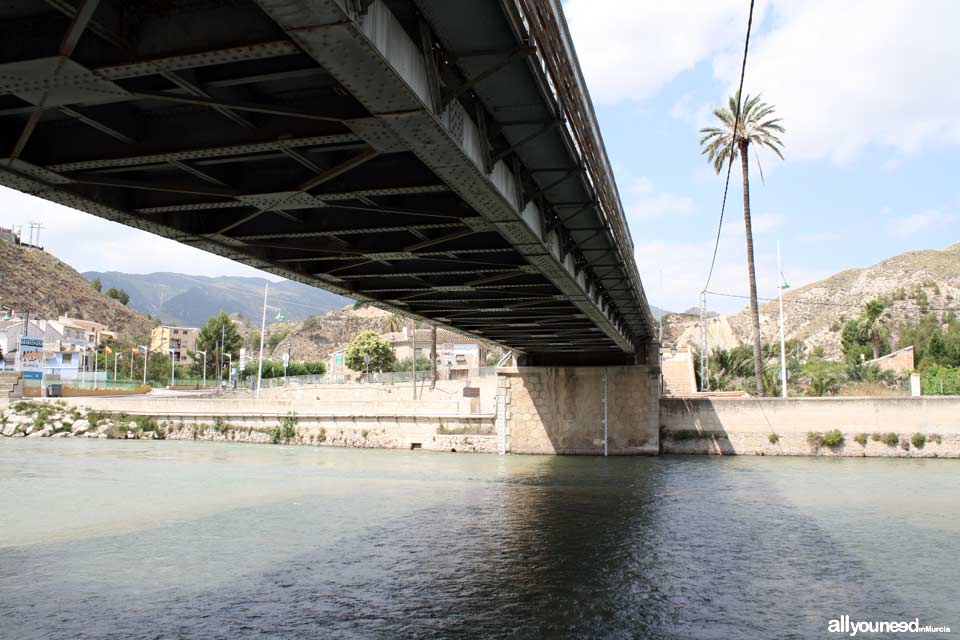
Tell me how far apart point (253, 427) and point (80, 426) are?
12.9 metres

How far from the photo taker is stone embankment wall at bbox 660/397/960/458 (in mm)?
38625

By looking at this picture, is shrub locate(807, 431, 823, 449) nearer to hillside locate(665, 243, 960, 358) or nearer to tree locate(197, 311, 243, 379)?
hillside locate(665, 243, 960, 358)

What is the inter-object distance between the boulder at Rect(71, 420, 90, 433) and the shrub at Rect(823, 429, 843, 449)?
45.8 m

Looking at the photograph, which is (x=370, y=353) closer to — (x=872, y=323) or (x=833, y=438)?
(x=872, y=323)

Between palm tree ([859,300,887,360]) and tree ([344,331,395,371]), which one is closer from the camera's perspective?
palm tree ([859,300,887,360])

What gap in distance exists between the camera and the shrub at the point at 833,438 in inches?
1556

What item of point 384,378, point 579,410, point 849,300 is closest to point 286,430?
point 579,410

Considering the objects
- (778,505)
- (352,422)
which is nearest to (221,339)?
(352,422)

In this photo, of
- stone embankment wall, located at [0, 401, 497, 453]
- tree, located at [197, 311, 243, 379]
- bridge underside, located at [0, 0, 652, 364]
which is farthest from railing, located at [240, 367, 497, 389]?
bridge underside, located at [0, 0, 652, 364]

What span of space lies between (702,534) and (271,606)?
36.6 feet

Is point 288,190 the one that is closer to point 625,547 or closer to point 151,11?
point 151,11

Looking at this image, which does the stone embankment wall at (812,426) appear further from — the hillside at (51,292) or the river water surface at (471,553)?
the hillside at (51,292)

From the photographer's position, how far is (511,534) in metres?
19.3

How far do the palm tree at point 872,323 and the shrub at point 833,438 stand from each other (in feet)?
169
